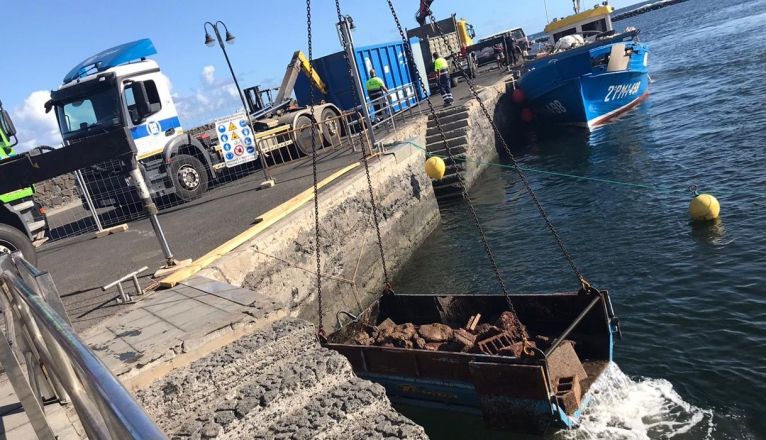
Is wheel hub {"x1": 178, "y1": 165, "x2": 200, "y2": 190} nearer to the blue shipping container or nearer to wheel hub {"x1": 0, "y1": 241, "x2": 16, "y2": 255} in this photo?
wheel hub {"x1": 0, "y1": 241, "x2": 16, "y2": 255}

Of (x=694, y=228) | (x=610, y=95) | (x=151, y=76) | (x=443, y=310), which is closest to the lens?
(x=443, y=310)

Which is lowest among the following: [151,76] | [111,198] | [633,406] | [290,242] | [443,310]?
[633,406]

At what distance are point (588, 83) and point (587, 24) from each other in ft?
31.0

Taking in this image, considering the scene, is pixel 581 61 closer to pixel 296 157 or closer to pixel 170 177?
pixel 296 157

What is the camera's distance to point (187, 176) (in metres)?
13.2

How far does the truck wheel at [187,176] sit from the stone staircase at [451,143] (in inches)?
247

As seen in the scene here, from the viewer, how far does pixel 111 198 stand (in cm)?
1270

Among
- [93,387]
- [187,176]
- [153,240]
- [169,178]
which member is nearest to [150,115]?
[169,178]

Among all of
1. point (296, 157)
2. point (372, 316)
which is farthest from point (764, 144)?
point (296, 157)

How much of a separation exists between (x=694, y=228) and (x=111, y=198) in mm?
12235

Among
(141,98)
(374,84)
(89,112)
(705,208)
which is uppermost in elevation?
(89,112)

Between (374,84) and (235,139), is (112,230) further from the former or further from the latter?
(374,84)

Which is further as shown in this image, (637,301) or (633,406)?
(637,301)

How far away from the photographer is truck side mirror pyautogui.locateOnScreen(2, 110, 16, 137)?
999cm
